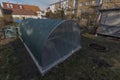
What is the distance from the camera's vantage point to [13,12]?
31703 millimetres

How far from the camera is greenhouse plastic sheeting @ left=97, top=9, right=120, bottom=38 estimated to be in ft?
26.6

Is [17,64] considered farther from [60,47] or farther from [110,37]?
[110,37]

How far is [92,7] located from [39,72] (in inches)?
1067

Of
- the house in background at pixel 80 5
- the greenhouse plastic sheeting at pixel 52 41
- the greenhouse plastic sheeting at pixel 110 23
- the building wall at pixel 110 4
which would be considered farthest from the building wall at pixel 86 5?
the greenhouse plastic sheeting at pixel 52 41

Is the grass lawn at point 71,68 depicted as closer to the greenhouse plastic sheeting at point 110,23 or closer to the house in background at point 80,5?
the greenhouse plastic sheeting at point 110,23

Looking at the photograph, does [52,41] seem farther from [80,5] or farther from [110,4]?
[80,5]

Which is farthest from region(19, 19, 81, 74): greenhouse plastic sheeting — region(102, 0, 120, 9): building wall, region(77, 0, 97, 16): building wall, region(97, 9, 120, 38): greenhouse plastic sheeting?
region(77, 0, 97, 16): building wall

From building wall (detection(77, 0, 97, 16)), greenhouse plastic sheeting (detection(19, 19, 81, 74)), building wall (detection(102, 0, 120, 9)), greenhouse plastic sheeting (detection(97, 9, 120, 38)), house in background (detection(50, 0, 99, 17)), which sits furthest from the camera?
building wall (detection(77, 0, 97, 16))

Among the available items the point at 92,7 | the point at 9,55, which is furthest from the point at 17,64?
the point at 92,7

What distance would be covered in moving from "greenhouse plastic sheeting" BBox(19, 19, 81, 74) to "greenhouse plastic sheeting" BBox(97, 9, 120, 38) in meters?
4.92

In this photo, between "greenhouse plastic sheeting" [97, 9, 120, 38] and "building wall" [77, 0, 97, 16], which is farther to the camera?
"building wall" [77, 0, 97, 16]

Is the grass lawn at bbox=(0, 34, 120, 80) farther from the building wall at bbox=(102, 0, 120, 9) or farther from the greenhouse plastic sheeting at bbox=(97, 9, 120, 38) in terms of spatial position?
the building wall at bbox=(102, 0, 120, 9)

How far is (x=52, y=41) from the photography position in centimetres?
392

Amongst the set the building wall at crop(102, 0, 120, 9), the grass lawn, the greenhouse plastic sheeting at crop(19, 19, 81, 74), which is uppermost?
the building wall at crop(102, 0, 120, 9)
